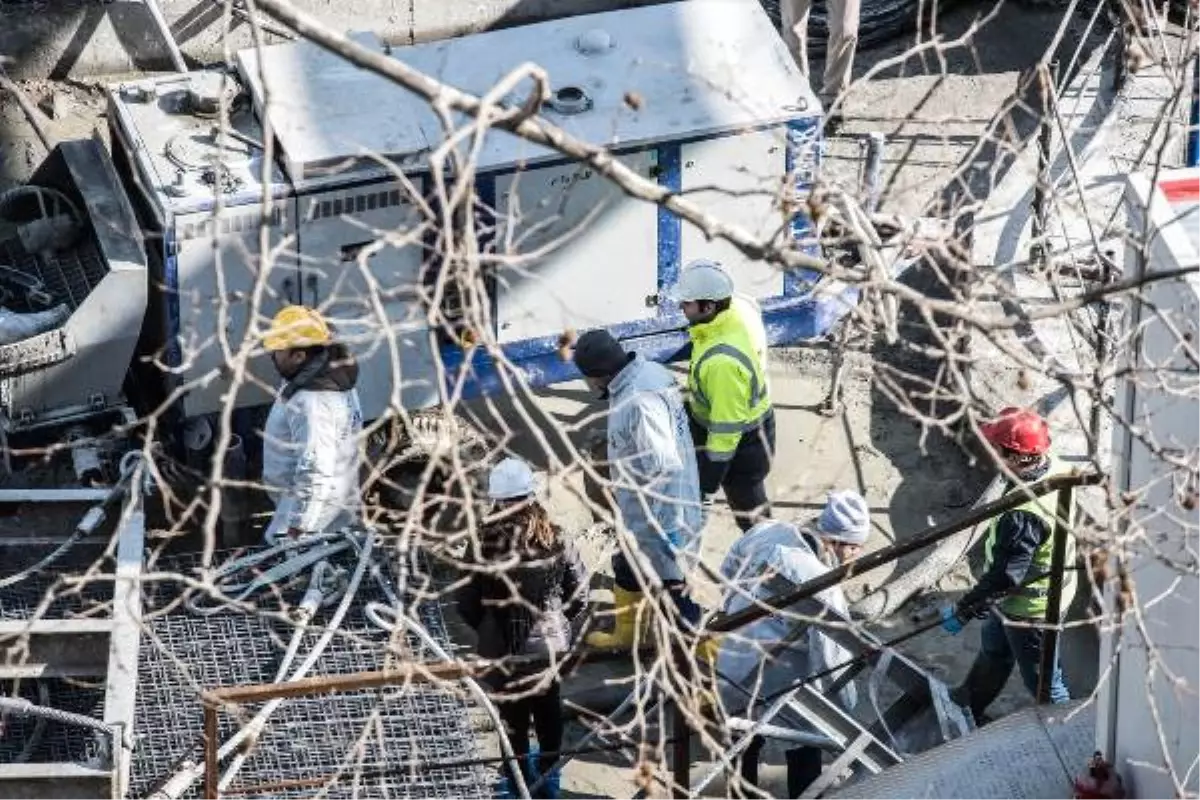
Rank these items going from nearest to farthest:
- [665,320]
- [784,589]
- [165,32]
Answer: [784,589] → [665,320] → [165,32]

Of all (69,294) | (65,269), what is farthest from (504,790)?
(65,269)

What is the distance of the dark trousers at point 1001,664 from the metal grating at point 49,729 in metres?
3.98

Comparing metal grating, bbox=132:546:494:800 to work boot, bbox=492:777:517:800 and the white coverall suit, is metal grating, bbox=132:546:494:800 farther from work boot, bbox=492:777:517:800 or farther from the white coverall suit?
the white coverall suit

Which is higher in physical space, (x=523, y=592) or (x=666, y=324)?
(x=666, y=324)

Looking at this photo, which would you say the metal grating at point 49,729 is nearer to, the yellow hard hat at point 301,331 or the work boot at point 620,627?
the yellow hard hat at point 301,331

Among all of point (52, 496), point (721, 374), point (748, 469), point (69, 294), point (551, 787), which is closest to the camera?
point (551, 787)

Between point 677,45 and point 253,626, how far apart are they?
14.4ft

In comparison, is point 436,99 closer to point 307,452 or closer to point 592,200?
point 307,452

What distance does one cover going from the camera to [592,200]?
510 inches

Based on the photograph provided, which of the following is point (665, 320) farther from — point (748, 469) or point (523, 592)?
point (523, 592)

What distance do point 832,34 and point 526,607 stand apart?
6.28m

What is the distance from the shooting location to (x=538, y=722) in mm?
11258

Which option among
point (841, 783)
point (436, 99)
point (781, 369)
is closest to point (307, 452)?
point (841, 783)

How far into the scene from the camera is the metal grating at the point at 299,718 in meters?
10.3
